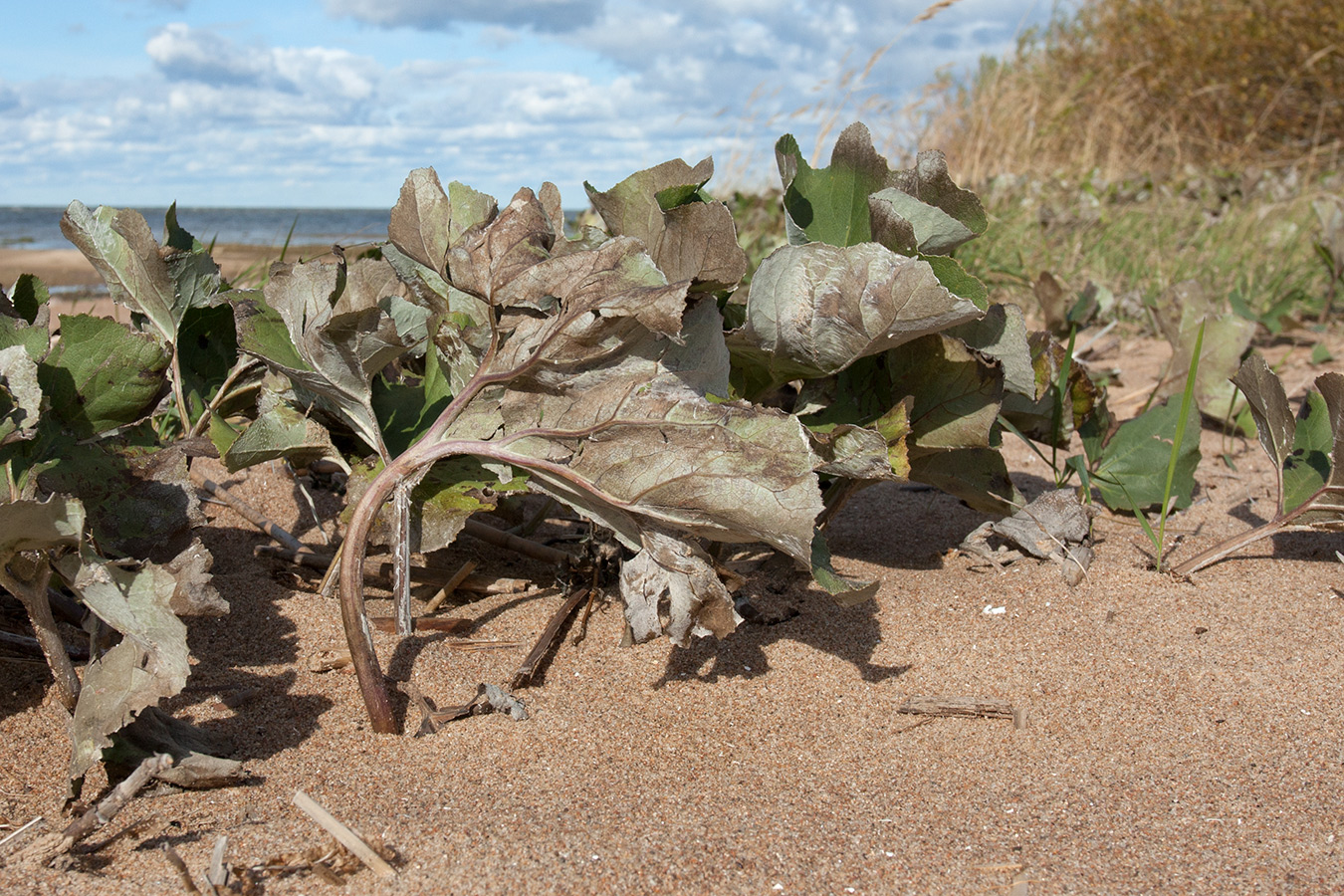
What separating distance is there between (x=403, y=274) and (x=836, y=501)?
0.82 m

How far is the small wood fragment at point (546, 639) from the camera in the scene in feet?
4.72

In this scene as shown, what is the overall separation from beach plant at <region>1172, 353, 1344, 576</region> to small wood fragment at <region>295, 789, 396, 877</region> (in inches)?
58.4

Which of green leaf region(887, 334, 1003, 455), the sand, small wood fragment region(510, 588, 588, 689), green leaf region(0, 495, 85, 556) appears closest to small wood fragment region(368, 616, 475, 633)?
the sand

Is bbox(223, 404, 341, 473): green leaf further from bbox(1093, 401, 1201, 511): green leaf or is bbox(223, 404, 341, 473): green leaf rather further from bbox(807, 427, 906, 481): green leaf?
bbox(1093, 401, 1201, 511): green leaf

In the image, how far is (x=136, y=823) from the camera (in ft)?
3.63

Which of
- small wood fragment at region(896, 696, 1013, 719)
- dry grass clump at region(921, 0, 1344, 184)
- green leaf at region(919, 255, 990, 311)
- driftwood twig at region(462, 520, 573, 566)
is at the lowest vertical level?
small wood fragment at region(896, 696, 1013, 719)

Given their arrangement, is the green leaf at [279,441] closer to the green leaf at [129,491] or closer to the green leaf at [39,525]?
the green leaf at [129,491]

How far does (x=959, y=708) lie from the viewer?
1404 mm

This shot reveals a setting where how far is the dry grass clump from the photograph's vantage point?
8648 mm

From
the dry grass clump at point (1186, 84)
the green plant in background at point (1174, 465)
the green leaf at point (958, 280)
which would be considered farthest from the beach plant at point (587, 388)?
the dry grass clump at point (1186, 84)

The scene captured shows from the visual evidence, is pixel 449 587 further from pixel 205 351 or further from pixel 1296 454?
pixel 1296 454

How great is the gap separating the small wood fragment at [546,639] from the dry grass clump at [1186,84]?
7.36 metres

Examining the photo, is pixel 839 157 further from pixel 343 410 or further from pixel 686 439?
pixel 343 410

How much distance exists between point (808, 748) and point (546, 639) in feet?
1.42
